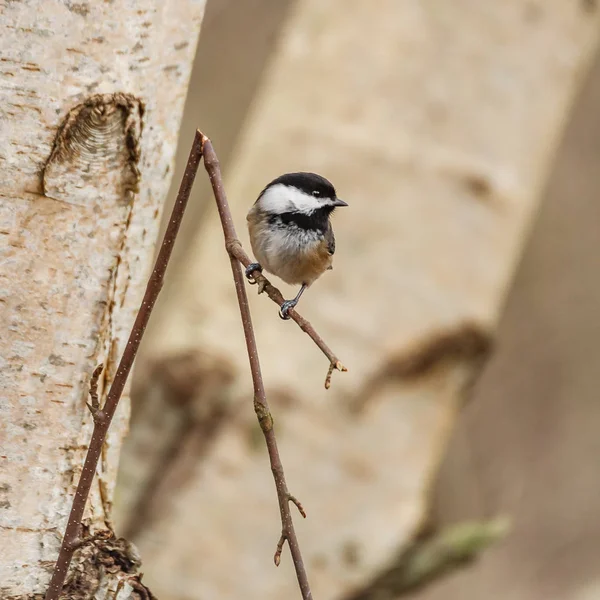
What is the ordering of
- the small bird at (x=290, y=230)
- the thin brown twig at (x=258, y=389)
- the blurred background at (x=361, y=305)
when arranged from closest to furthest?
the thin brown twig at (x=258, y=389) < the small bird at (x=290, y=230) < the blurred background at (x=361, y=305)

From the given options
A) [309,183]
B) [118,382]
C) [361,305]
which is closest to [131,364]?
[118,382]

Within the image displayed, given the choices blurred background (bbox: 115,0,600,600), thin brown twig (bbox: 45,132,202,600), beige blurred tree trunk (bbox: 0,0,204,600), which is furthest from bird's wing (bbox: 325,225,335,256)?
thin brown twig (bbox: 45,132,202,600)

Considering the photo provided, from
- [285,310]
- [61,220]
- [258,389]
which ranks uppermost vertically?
[61,220]

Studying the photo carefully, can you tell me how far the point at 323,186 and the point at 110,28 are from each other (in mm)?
882

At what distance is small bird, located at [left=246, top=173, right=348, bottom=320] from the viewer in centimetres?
216

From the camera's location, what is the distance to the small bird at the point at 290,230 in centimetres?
216

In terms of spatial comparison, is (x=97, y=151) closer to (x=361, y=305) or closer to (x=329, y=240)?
(x=329, y=240)

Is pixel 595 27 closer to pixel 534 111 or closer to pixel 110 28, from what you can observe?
pixel 534 111

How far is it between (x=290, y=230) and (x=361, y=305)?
3.11ft

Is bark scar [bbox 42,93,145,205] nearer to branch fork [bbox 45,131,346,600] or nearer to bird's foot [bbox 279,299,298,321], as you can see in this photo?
branch fork [bbox 45,131,346,600]

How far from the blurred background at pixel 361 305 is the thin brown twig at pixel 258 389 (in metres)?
1.80

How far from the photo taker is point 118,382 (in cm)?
113

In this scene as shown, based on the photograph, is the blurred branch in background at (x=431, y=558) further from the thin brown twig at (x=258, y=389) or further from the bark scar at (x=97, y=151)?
the bark scar at (x=97, y=151)

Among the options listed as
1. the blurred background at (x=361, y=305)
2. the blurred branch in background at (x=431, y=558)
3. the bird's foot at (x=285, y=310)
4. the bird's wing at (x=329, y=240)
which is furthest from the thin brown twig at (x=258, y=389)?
the blurred branch in background at (x=431, y=558)
